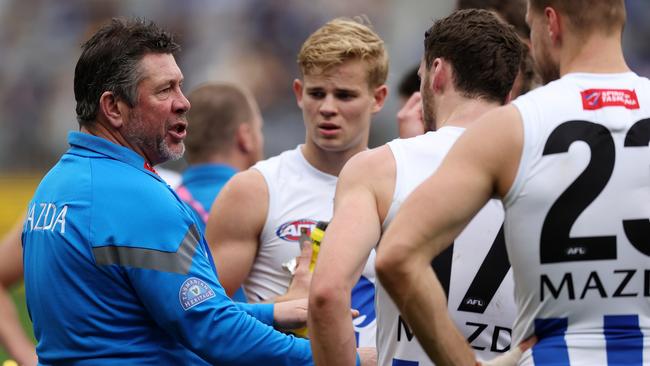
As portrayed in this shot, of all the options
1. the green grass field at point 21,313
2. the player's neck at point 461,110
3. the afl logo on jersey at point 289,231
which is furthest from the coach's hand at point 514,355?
the green grass field at point 21,313

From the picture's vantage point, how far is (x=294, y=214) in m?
5.29

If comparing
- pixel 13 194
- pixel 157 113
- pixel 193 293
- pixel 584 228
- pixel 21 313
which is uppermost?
pixel 157 113

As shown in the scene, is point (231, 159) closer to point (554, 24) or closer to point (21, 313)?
point (554, 24)

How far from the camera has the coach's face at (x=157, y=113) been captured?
13.3ft

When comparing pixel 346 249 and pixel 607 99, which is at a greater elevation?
pixel 607 99

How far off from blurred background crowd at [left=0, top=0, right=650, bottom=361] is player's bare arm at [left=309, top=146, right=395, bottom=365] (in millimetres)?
12670

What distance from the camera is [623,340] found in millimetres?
2988

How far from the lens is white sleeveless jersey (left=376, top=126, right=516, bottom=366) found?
12.2 ft

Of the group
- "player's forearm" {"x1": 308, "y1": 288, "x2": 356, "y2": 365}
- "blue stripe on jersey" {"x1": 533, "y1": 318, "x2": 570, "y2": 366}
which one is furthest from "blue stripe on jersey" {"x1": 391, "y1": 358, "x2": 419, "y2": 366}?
"blue stripe on jersey" {"x1": 533, "y1": 318, "x2": 570, "y2": 366}

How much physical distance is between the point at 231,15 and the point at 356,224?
14323mm

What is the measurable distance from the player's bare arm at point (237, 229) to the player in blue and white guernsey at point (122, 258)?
1.18m

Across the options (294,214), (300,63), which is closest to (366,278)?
(294,214)

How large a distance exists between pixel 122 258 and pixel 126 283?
0.10 metres

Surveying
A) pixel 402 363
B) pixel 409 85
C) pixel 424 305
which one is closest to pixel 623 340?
pixel 424 305
